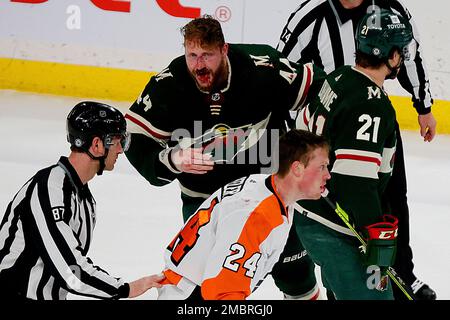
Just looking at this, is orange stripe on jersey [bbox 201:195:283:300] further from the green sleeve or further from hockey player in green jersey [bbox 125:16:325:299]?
hockey player in green jersey [bbox 125:16:325:299]

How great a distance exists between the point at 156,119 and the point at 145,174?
0.20m

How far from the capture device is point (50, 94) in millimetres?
6637

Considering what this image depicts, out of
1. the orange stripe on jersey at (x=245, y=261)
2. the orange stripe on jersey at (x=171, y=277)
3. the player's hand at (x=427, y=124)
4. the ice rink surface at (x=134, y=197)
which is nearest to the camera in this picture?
the orange stripe on jersey at (x=245, y=261)

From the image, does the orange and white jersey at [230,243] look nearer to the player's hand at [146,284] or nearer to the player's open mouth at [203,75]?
the player's hand at [146,284]

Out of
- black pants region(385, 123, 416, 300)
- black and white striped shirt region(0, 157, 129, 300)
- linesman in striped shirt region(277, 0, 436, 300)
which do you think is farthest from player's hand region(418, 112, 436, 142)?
black and white striped shirt region(0, 157, 129, 300)

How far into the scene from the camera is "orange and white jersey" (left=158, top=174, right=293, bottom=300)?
2492 millimetres

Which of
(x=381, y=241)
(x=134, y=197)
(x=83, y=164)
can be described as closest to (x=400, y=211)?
(x=381, y=241)

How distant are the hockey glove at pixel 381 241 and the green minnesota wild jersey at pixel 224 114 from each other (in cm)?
59

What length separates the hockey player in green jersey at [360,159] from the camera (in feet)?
9.71

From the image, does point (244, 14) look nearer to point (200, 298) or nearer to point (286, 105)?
point (286, 105)

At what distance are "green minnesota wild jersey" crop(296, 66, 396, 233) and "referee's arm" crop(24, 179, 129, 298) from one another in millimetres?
812

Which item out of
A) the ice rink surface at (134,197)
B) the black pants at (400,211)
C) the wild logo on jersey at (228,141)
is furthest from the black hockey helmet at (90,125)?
the ice rink surface at (134,197)

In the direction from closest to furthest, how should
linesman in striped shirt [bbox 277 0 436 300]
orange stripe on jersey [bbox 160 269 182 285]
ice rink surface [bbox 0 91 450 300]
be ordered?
orange stripe on jersey [bbox 160 269 182 285]
linesman in striped shirt [bbox 277 0 436 300]
ice rink surface [bbox 0 91 450 300]
